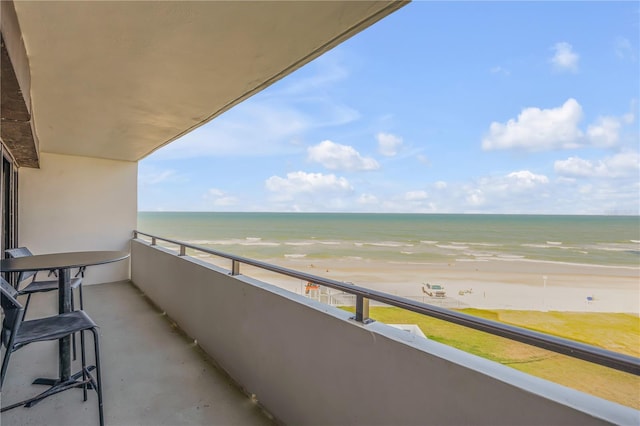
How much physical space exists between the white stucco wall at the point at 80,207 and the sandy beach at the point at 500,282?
4.31 meters

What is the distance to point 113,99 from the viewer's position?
2.23 metres

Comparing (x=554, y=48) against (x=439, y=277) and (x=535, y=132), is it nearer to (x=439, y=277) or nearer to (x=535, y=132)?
(x=535, y=132)

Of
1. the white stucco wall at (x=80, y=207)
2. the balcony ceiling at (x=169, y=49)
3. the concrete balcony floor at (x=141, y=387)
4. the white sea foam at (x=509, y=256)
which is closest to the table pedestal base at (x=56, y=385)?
the concrete balcony floor at (x=141, y=387)

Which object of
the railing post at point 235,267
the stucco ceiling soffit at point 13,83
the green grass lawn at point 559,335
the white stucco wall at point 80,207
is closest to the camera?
the stucco ceiling soffit at point 13,83

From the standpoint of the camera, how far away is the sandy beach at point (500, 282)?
8.14 metres

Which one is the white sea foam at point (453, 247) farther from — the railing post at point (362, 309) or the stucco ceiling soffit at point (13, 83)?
the stucco ceiling soffit at point (13, 83)

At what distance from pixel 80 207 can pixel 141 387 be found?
388 centimetres

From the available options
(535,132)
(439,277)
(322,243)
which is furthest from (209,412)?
(535,132)

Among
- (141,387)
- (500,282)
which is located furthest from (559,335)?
(141,387)

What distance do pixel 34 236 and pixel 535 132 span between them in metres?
20.6

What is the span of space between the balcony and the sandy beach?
4.35m

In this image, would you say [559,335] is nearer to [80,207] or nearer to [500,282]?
[500,282]

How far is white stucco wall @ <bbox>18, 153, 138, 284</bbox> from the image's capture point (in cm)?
415

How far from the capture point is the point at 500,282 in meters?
10.3
